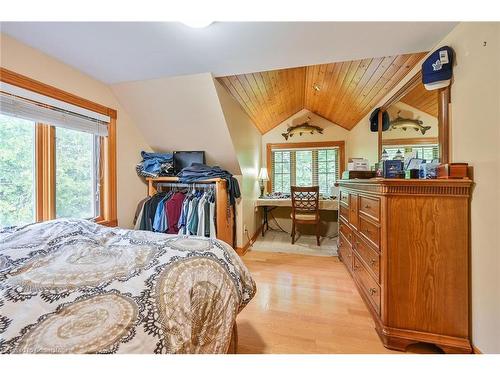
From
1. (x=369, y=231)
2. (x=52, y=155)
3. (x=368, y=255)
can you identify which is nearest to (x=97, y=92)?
(x=52, y=155)

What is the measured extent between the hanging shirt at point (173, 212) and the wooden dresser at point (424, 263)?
6.77 ft

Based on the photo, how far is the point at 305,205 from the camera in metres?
3.41

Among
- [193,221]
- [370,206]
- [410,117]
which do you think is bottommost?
[193,221]

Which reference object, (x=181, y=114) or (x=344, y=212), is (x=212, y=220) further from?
(x=344, y=212)

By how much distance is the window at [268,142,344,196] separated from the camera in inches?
163

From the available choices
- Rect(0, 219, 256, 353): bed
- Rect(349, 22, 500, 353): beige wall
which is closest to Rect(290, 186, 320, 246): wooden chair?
Rect(349, 22, 500, 353): beige wall

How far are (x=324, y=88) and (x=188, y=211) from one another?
2522 millimetres

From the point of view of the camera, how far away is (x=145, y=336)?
57 centimetres

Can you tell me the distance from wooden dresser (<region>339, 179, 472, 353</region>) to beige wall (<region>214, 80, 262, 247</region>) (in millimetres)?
1721

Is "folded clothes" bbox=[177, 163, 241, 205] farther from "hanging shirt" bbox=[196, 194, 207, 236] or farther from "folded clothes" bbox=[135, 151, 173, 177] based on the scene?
"hanging shirt" bbox=[196, 194, 207, 236]

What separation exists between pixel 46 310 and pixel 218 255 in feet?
2.08

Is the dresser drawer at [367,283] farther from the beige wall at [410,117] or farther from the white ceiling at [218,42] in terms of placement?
the white ceiling at [218,42]

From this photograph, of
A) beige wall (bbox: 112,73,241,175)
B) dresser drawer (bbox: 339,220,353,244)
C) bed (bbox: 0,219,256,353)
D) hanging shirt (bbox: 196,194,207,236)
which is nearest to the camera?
bed (bbox: 0,219,256,353)
